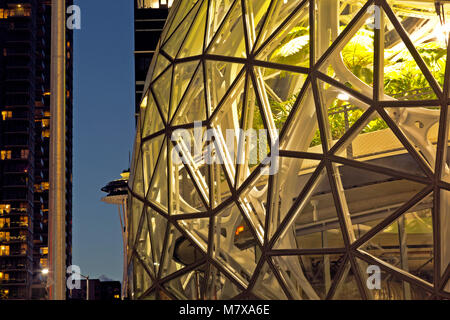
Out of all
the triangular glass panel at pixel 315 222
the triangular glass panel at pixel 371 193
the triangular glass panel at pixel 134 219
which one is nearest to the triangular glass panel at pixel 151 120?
the triangular glass panel at pixel 134 219

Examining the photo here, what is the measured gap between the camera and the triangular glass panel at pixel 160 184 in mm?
17359

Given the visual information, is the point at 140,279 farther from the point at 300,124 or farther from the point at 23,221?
the point at 23,221

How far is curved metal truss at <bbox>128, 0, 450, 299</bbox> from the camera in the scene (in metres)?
12.8

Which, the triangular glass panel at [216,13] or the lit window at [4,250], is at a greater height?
the triangular glass panel at [216,13]

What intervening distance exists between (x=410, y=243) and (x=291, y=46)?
6.73 meters

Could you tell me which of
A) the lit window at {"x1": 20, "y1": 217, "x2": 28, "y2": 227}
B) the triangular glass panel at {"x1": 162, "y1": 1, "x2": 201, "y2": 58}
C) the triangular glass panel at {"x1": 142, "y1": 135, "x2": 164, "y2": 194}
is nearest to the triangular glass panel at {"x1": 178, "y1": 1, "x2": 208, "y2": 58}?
the triangular glass panel at {"x1": 162, "y1": 1, "x2": 201, "y2": 58}

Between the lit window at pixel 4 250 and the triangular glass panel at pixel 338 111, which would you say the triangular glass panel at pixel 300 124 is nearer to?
the triangular glass panel at pixel 338 111

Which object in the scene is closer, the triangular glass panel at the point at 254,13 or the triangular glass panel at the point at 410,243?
the triangular glass panel at the point at 410,243

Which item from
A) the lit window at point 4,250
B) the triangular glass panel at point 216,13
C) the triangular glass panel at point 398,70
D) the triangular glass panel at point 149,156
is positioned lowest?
the lit window at point 4,250

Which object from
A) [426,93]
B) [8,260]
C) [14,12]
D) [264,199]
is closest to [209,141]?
[264,199]

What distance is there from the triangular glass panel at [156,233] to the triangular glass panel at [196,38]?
391 cm

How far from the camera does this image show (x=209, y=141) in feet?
51.4

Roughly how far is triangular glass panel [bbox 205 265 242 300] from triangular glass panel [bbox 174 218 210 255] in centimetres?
54

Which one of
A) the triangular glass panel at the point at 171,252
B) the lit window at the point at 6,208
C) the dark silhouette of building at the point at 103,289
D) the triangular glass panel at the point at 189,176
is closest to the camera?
the triangular glass panel at the point at 189,176
